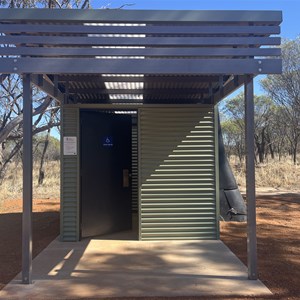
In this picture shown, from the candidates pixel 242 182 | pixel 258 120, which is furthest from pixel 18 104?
pixel 258 120

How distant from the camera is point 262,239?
7723mm

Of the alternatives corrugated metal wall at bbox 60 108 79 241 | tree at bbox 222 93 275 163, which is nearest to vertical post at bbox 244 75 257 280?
corrugated metal wall at bbox 60 108 79 241

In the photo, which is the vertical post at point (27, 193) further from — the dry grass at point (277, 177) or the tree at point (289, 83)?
the tree at point (289, 83)

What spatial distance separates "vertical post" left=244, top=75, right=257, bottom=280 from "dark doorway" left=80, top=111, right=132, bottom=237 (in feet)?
11.8

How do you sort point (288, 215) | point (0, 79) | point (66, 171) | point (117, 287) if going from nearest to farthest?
point (117, 287) < point (66, 171) < point (288, 215) < point (0, 79)

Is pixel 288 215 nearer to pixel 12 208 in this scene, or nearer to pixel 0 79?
pixel 12 208

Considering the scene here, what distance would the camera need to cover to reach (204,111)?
779 centimetres

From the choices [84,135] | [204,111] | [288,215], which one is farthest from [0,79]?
[288,215]

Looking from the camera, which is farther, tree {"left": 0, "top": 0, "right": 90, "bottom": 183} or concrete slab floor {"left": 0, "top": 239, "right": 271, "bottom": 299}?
tree {"left": 0, "top": 0, "right": 90, "bottom": 183}

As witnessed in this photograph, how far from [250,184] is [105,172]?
146 inches

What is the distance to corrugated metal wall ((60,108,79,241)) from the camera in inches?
301

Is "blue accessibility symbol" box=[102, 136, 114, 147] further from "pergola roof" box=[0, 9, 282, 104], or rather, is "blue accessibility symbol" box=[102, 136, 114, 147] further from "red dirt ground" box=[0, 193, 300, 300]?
"pergola roof" box=[0, 9, 282, 104]

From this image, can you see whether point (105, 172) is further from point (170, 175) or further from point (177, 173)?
point (177, 173)

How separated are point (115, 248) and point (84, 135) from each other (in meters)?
2.24
